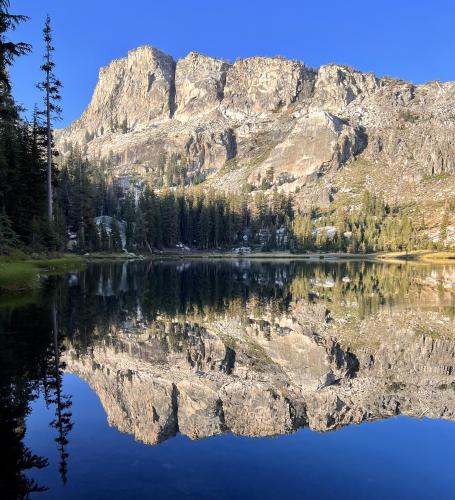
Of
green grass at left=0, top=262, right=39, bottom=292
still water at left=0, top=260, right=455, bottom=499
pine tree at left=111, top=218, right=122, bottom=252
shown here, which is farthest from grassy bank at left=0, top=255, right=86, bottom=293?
pine tree at left=111, top=218, right=122, bottom=252

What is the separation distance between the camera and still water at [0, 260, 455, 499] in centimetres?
758

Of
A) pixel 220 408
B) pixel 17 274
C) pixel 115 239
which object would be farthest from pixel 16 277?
pixel 115 239

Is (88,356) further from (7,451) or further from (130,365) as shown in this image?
(7,451)

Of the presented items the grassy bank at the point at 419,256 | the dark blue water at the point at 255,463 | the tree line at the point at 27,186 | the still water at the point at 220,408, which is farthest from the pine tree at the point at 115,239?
the dark blue water at the point at 255,463

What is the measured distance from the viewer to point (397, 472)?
824cm

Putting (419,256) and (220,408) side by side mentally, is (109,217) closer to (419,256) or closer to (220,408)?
(419,256)

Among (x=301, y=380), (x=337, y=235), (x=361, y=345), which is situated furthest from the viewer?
(x=337, y=235)

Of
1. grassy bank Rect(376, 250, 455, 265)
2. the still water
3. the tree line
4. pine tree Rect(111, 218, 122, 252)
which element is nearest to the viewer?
the still water

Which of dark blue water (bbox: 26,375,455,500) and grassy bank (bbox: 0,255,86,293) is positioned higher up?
grassy bank (bbox: 0,255,86,293)

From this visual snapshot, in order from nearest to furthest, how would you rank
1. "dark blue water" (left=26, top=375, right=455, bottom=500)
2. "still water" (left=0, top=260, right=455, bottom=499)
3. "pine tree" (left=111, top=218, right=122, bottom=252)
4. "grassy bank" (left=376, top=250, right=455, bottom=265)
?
"dark blue water" (left=26, top=375, right=455, bottom=500), "still water" (left=0, top=260, right=455, bottom=499), "pine tree" (left=111, top=218, right=122, bottom=252), "grassy bank" (left=376, top=250, right=455, bottom=265)

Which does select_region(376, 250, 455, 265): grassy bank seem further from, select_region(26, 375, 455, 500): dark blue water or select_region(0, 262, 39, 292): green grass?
select_region(26, 375, 455, 500): dark blue water

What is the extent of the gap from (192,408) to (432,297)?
30.4 m

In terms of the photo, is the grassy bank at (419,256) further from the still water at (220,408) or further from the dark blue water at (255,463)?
the dark blue water at (255,463)

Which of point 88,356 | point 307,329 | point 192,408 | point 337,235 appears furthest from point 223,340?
point 337,235
